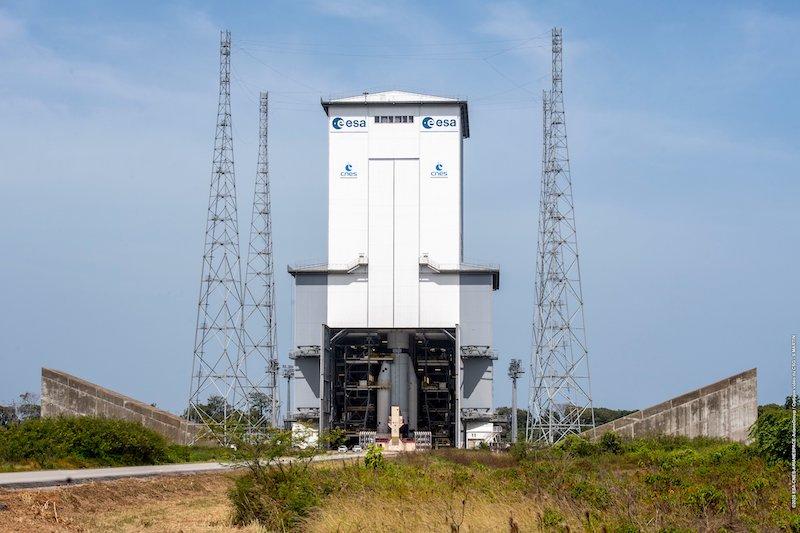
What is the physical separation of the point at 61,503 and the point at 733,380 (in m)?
35.4

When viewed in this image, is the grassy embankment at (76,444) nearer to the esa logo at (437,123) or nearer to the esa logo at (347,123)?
the esa logo at (347,123)

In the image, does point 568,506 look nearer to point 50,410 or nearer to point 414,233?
point 50,410

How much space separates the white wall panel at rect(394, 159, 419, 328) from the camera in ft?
198

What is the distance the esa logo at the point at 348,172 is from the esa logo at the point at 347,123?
224 centimetres

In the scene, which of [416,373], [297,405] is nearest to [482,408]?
[416,373]

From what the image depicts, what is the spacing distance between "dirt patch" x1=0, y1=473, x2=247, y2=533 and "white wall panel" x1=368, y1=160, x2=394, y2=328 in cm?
3285

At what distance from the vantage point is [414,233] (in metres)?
61.1

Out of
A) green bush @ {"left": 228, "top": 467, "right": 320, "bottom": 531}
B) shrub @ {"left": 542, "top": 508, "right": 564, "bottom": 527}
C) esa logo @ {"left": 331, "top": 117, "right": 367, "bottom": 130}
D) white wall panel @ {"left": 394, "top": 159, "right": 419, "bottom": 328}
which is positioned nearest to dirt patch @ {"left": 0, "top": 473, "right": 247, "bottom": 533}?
green bush @ {"left": 228, "top": 467, "right": 320, "bottom": 531}

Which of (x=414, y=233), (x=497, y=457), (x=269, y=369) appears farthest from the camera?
(x=269, y=369)

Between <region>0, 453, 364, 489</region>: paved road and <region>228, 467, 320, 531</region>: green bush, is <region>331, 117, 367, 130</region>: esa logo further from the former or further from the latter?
<region>228, 467, 320, 531</region>: green bush

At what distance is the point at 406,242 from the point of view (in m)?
61.0

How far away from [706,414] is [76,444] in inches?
1097

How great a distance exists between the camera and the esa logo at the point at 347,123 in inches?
2442

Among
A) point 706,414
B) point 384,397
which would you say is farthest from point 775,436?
point 384,397
